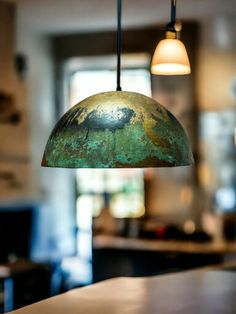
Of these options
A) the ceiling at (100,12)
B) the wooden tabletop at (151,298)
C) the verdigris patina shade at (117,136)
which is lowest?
the wooden tabletop at (151,298)

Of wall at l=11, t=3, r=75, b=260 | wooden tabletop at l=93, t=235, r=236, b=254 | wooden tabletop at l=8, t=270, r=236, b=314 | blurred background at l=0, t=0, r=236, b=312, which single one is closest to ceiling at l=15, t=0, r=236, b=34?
blurred background at l=0, t=0, r=236, b=312

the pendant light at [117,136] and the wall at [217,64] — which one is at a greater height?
the wall at [217,64]

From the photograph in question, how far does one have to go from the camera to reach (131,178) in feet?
24.6

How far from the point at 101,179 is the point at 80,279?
138cm

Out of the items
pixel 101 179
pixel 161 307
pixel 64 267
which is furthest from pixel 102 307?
pixel 101 179

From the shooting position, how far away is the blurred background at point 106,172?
6.25 meters

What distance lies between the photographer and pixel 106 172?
7668 millimetres

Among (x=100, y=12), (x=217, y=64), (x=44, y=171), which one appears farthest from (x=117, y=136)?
(x=44, y=171)

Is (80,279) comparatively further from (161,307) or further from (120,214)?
(161,307)

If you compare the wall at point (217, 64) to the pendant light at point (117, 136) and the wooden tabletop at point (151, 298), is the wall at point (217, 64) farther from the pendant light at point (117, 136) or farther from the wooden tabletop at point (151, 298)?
the pendant light at point (117, 136)

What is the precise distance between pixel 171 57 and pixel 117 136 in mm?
1338

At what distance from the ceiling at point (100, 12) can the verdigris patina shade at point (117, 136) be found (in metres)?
4.03

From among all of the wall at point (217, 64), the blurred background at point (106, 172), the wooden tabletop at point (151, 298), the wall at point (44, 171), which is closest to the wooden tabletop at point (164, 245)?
the blurred background at point (106, 172)

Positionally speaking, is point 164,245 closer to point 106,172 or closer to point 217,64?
point 106,172
